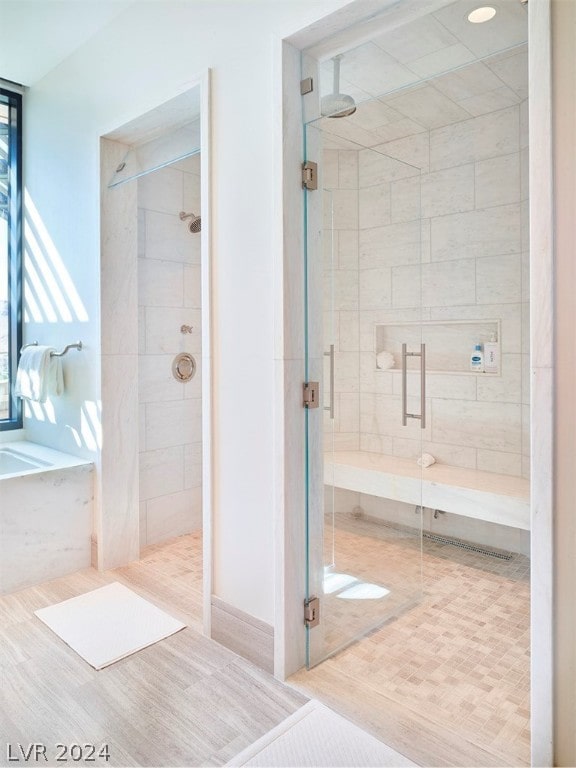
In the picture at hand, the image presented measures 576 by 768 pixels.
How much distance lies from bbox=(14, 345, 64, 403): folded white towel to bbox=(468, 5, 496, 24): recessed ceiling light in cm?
262

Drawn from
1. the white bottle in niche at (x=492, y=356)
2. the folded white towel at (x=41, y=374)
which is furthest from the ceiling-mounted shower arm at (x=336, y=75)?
the folded white towel at (x=41, y=374)

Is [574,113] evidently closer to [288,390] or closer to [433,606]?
[288,390]

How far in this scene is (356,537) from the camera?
219 cm

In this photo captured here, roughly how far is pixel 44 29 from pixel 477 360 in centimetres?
301

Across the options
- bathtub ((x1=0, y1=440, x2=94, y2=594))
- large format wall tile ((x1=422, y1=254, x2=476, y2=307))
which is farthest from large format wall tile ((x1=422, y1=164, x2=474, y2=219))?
bathtub ((x1=0, y1=440, x2=94, y2=594))

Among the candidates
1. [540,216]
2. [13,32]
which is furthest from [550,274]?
[13,32]

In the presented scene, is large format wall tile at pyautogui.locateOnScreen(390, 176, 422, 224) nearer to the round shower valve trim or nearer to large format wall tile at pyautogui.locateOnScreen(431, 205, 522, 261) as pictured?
large format wall tile at pyautogui.locateOnScreen(431, 205, 522, 261)

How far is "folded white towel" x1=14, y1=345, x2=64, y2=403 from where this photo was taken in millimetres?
3020

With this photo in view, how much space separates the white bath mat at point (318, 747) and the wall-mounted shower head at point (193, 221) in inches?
107

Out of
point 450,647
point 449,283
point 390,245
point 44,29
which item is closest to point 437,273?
point 449,283

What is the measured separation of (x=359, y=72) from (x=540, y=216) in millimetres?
937

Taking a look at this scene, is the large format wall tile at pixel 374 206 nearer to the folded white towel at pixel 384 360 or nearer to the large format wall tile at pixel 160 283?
the folded white towel at pixel 384 360

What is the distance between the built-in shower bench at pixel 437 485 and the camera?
2.18 m

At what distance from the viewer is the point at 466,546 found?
121 inches
